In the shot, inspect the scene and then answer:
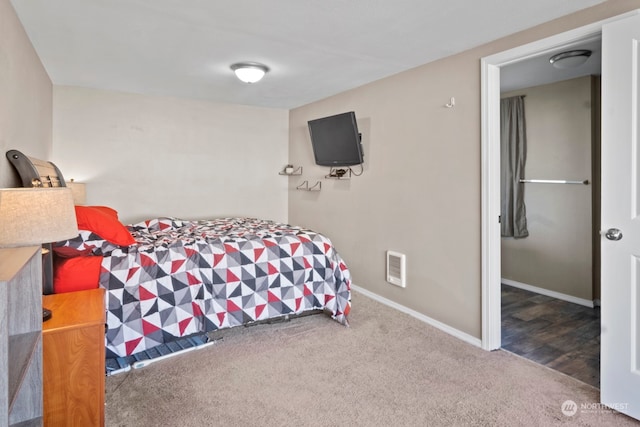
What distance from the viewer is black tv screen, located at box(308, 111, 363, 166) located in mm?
3932

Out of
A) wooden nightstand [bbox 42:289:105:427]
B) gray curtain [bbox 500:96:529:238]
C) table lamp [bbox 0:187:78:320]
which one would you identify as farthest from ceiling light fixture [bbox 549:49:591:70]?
wooden nightstand [bbox 42:289:105:427]

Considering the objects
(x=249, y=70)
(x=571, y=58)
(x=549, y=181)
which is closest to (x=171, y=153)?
(x=249, y=70)

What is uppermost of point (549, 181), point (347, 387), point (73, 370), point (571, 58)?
point (571, 58)

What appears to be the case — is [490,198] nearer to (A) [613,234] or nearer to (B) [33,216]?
(A) [613,234]

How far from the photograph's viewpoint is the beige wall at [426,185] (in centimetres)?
287

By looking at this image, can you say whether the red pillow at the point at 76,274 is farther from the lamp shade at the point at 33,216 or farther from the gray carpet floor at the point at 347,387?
the lamp shade at the point at 33,216

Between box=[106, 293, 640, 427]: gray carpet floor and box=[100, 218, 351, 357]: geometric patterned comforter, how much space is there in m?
0.22

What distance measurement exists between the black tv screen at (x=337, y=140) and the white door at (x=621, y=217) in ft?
7.26

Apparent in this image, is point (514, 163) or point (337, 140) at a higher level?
point (337, 140)

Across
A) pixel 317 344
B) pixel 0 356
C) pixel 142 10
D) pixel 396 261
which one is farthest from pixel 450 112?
pixel 0 356

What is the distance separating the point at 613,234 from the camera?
2023 millimetres

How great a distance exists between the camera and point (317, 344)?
283 centimetres

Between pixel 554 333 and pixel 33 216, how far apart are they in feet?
11.5

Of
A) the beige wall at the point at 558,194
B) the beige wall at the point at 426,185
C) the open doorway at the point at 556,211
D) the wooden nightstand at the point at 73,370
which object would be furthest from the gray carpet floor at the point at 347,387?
the beige wall at the point at 558,194
